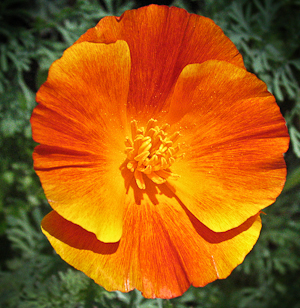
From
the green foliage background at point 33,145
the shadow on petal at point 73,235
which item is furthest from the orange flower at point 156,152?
the green foliage background at point 33,145

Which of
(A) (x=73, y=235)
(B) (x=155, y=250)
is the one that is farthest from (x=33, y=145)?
(B) (x=155, y=250)

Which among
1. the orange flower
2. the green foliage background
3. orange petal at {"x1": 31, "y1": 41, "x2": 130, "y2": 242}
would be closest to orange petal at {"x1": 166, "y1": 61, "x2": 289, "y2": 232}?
the orange flower

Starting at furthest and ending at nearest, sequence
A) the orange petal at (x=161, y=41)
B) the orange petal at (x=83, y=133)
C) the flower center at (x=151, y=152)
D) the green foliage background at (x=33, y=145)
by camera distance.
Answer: the green foliage background at (x=33, y=145) < the flower center at (x=151, y=152) < the orange petal at (x=161, y=41) < the orange petal at (x=83, y=133)

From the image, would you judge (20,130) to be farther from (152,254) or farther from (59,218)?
(152,254)

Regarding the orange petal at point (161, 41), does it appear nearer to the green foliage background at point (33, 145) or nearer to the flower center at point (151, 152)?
the flower center at point (151, 152)

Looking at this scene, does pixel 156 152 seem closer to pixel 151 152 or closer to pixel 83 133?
pixel 151 152

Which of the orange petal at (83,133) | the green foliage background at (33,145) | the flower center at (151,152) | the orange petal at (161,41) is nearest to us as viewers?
the orange petal at (83,133)

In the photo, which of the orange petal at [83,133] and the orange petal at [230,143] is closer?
the orange petal at [83,133]
